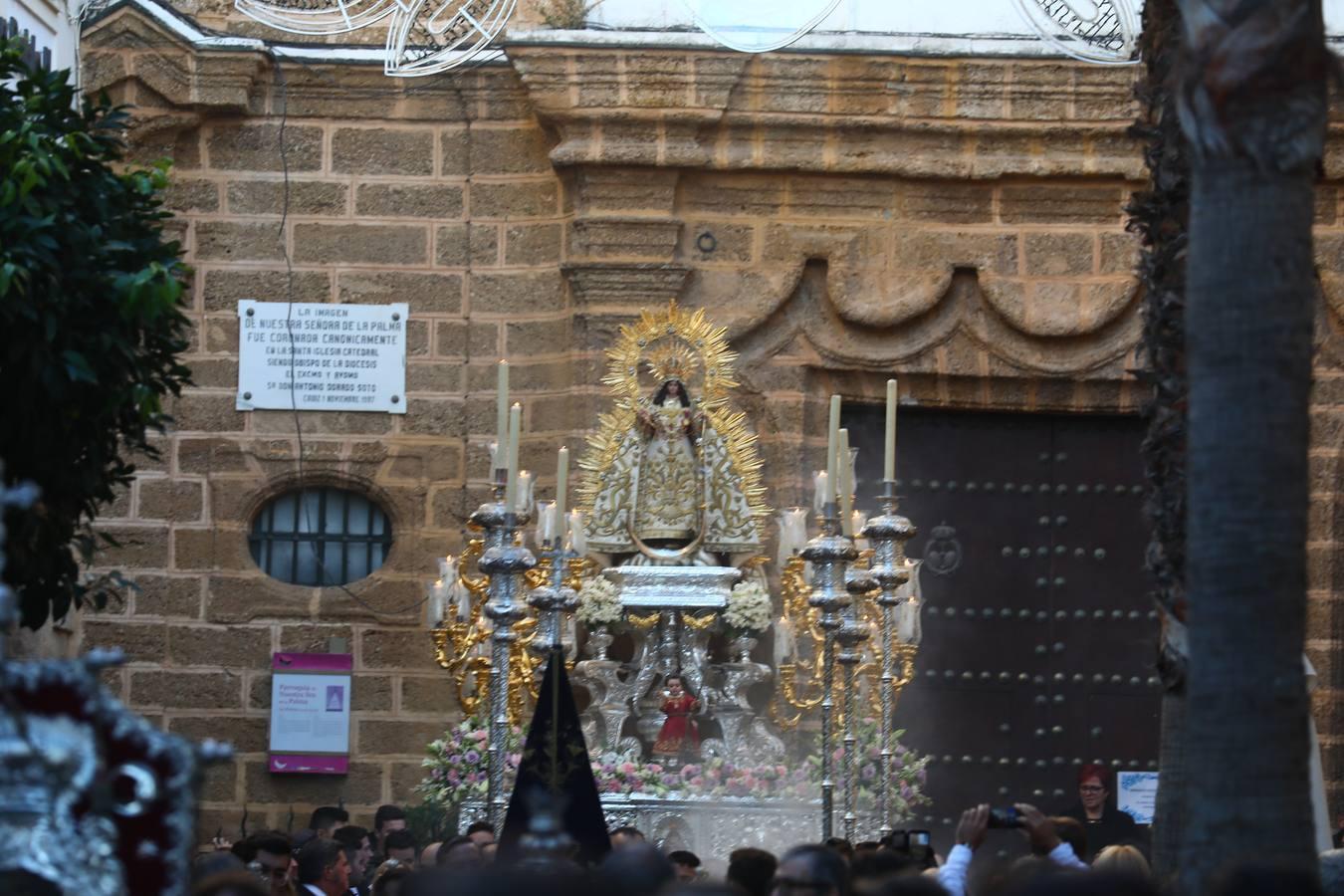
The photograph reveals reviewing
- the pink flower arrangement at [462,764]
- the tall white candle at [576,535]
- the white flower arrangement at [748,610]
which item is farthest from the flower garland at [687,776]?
the tall white candle at [576,535]

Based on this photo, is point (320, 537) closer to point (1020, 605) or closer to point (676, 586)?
point (676, 586)

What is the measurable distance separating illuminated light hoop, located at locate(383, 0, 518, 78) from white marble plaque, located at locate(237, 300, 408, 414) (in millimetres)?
1377

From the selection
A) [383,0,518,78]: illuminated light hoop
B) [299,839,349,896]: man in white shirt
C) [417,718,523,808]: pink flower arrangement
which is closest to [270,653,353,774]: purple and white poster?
[417,718,523,808]: pink flower arrangement

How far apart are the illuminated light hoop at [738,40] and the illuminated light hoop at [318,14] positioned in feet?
5.59

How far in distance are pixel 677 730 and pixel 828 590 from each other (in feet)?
8.52

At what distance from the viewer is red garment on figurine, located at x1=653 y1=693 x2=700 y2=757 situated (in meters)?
12.3

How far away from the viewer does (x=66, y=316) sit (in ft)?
29.5

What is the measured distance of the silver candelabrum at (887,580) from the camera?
10.5 m

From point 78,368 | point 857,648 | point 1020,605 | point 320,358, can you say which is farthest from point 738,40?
point 78,368

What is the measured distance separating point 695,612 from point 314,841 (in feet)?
13.2

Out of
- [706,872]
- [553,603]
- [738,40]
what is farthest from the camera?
[738,40]

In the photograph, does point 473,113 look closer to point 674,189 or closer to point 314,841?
point 674,189

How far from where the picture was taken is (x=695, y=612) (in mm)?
12688

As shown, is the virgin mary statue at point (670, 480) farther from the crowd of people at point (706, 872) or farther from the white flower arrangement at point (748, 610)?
the crowd of people at point (706, 872)
